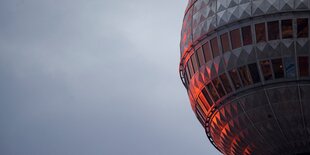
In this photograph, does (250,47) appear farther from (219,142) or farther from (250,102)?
(219,142)

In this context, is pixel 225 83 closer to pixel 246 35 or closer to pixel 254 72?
pixel 254 72

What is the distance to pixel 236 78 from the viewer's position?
56.7 meters

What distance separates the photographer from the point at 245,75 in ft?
184

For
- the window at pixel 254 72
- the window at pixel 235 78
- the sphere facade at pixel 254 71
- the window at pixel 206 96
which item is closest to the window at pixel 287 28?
the sphere facade at pixel 254 71

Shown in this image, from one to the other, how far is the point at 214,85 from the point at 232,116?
299cm

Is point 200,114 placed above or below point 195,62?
below

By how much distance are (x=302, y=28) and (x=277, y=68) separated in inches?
145

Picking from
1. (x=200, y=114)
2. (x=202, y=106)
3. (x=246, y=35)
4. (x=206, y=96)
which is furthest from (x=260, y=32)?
(x=200, y=114)

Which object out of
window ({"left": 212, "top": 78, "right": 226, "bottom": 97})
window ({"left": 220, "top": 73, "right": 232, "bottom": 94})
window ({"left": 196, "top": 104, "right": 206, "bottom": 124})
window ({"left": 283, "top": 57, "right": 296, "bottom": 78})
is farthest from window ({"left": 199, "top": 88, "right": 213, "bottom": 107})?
window ({"left": 283, "top": 57, "right": 296, "bottom": 78})

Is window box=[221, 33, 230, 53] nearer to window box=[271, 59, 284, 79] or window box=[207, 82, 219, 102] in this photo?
window box=[207, 82, 219, 102]

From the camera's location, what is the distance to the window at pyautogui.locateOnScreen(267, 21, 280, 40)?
55.0m

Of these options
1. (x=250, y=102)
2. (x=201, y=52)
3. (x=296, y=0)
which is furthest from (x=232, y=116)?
(x=296, y=0)

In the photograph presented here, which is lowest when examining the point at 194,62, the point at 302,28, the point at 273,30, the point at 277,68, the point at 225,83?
the point at 277,68

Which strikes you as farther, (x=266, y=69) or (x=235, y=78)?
(x=235, y=78)
